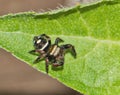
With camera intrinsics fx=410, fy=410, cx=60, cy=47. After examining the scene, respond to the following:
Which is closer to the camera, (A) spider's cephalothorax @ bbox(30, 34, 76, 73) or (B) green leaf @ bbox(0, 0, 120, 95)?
(B) green leaf @ bbox(0, 0, 120, 95)

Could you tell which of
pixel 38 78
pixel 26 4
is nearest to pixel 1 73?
pixel 38 78

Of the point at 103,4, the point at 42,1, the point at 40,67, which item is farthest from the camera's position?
the point at 42,1

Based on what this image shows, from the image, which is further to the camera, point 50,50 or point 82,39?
point 50,50

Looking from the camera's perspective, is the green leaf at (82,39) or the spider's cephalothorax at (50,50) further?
the spider's cephalothorax at (50,50)

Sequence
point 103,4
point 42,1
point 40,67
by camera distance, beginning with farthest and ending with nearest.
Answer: point 42,1
point 40,67
point 103,4

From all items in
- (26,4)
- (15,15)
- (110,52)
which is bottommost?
(110,52)

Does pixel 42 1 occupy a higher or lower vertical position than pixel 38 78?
higher

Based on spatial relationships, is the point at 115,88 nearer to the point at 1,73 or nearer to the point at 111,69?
the point at 111,69

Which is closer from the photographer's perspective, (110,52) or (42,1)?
(110,52)
